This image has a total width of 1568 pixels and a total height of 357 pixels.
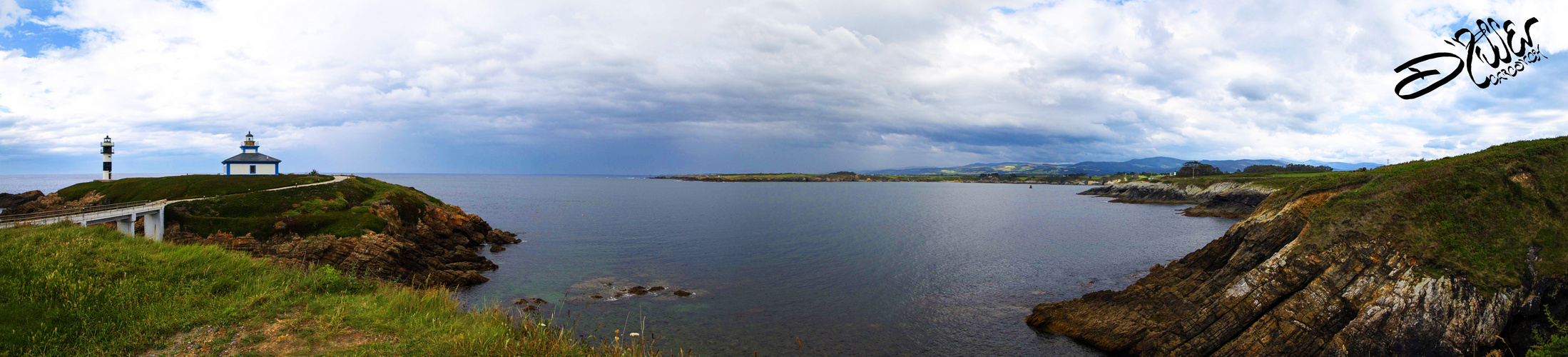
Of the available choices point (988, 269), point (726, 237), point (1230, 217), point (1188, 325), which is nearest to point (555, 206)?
point (726, 237)

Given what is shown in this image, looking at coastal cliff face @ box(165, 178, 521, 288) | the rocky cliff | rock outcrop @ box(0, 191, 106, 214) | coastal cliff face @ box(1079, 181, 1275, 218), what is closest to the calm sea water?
coastal cliff face @ box(165, 178, 521, 288)

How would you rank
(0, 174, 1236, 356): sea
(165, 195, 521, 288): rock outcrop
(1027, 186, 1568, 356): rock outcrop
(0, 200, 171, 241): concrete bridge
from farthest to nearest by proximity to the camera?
(165, 195, 521, 288): rock outcrop
(0, 200, 171, 241): concrete bridge
(0, 174, 1236, 356): sea
(1027, 186, 1568, 356): rock outcrop

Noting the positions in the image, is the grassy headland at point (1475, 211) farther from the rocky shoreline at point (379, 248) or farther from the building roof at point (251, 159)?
the building roof at point (251, 159)

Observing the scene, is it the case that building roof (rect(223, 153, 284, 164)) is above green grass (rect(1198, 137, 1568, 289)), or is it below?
above

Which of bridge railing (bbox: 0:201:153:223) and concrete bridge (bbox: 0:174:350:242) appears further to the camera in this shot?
concrete bridge (bbox: 0:174:350:242)

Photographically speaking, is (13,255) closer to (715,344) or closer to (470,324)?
(470,324)

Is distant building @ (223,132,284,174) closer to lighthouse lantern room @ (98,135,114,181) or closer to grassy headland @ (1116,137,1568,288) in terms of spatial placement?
lighthouse lantern room @ (98,135,114,181)

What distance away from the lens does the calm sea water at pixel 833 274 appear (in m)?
18.8

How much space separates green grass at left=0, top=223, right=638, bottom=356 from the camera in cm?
900

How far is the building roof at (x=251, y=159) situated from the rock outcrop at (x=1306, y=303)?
60922 millimetres

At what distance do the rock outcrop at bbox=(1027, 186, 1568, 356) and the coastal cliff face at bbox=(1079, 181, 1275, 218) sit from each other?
44.4m

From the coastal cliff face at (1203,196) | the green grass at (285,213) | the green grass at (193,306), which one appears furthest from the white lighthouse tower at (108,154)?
the coastal cliff face at (1203,196)

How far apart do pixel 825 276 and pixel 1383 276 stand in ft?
63.3

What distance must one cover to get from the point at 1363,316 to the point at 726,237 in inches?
1393
